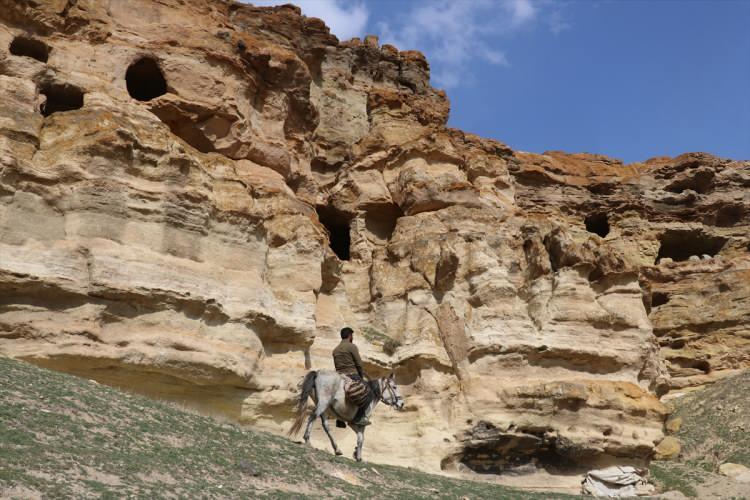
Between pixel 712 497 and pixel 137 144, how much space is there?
18263 millimetres

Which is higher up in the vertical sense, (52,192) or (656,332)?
(656,332)

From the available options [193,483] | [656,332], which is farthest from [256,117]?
[656,332]

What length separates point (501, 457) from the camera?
2414 centimetres

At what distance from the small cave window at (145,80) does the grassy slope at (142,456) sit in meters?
12.9

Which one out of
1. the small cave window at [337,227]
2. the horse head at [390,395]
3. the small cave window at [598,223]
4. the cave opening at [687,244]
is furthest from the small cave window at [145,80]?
the cave opening at [687,244]

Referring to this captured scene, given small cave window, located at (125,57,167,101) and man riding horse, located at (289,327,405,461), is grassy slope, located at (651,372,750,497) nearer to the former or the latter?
man riding horse, located at (289,327,405,461)

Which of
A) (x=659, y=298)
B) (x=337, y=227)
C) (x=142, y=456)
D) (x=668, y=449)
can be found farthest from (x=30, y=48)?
(x=659, y=298)

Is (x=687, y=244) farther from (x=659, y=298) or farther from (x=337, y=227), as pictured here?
(x=337, y=227)

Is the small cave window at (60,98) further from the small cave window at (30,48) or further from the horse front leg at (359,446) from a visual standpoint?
the horse front leg at (359,446)

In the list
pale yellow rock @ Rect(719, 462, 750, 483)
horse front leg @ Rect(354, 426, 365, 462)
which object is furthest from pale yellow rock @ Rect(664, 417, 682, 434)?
horse front leg @ Rect(354, 426, 365, 462)

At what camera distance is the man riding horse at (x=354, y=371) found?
747 inches

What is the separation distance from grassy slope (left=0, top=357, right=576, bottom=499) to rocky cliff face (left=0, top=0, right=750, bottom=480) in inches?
134

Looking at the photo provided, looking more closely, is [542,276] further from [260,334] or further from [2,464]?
[2,464]

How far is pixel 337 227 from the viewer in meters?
32.8
